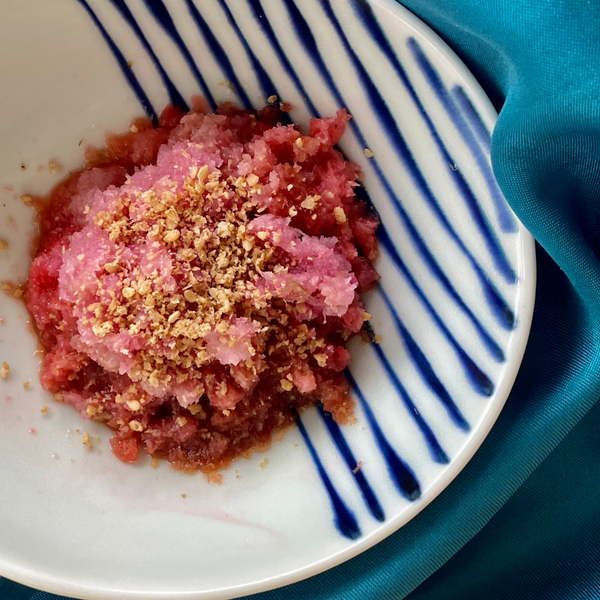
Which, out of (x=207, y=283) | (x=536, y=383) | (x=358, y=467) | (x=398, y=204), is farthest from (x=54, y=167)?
(x=536, y=383)

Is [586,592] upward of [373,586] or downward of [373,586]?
downward

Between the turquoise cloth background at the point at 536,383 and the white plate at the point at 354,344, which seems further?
the white plate at the point at 354,344

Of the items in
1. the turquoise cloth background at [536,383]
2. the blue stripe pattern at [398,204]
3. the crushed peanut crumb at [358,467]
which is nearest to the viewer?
the turquoise cloth background at [536,383]

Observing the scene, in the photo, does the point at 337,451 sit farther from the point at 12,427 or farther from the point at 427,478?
the point at 12,427

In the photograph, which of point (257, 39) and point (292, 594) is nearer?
point (257, 39)

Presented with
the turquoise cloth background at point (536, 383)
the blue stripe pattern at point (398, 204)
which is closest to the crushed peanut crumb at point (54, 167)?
the blue stripe pattern at point (398, 204)

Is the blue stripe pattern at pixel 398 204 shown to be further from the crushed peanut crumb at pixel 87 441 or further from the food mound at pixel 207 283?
the crushed peanut crumb at pixel 87 441

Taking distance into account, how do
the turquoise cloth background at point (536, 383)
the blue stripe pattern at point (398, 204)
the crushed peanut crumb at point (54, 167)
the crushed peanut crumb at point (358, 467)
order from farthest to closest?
the crushed peanut crumb at point (54, 167)
the crushed peanut crumb at point (358, 467)
the blue stripe pattern at point (398, 204)
the turquoise cloth background at point (536, 383)

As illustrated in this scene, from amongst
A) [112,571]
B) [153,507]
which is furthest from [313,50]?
[112,571]

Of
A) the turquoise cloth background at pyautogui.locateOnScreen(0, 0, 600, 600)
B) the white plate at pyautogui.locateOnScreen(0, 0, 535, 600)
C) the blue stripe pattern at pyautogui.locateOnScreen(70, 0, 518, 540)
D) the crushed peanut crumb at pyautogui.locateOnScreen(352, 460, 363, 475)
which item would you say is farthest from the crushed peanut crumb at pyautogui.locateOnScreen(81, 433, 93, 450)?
the crushed peanut crumb at pyautogui.locateOnScreen(352, 460, 363, 475)
